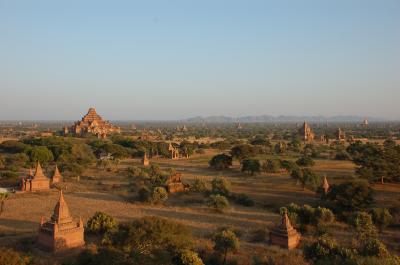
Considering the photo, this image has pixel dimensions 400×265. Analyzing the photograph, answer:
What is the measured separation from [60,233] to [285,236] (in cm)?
925

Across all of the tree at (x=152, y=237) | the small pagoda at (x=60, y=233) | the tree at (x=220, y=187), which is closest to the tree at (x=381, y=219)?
the tree at (x=152, y=237)

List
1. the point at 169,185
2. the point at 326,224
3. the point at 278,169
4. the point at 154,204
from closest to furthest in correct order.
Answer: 1. the point at 326,224
2. the point at 154,204
3. the point at 169,185
4. the point at 278,169

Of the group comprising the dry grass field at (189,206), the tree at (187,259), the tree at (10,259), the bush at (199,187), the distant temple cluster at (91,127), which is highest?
the distant temple cluster at (91,127)

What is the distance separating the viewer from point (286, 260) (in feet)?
48.0

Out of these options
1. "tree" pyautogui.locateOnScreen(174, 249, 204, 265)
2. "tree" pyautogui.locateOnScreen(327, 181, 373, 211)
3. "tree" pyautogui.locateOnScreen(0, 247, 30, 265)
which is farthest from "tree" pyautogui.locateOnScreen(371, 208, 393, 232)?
"tree" pyautogui.locateOnScreen(0, 247, 30, 265)

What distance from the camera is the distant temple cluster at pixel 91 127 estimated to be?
280 ft

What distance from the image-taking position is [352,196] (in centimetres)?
2206

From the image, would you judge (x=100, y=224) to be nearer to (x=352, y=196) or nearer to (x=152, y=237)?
(x=152, y=237)

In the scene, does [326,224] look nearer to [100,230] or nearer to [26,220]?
[100,230]

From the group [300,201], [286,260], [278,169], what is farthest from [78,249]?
[278,169]

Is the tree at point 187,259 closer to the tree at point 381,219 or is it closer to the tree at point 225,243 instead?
the tree at point 225,243

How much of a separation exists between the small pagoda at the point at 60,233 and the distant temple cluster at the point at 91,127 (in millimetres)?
67203

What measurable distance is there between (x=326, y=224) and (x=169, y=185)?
12499 millimetres

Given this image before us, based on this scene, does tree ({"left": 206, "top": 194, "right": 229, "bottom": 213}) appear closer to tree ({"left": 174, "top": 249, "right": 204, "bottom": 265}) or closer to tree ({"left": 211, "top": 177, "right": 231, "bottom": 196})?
tree ({"left": 211, "top": 177, "right": 231, "bottom": 196})
